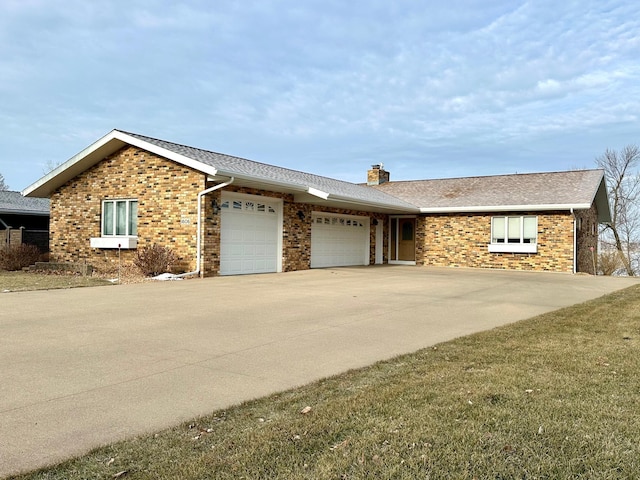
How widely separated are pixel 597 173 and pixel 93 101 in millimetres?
23148

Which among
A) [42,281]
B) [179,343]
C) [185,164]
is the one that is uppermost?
[185,164]

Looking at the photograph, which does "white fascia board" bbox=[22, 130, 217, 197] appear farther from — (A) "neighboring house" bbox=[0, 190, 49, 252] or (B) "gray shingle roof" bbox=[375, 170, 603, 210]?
(B) "gray shingle roof" bbox=[375, 170, 603, 210]

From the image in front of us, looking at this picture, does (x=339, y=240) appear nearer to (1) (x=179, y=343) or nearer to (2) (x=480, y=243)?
(2) (x=480, y=243)

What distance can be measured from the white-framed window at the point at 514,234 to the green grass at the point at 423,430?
53.6ft

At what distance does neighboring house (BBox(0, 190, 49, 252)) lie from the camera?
18.1 m

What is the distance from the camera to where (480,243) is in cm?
2189

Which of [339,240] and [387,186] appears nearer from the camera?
[339,240]

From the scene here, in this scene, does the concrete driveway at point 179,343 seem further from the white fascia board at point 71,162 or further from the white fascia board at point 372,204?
the white fascia board at point 71,162

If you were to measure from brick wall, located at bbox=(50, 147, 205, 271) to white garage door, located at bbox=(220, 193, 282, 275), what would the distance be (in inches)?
44.4

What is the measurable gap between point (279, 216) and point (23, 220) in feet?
43.5

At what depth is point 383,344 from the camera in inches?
245

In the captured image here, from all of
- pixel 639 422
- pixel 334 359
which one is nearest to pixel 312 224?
pixel 334 359

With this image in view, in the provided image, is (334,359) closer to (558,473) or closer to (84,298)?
(558,473)

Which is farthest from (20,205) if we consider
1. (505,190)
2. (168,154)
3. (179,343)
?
(505,190)
